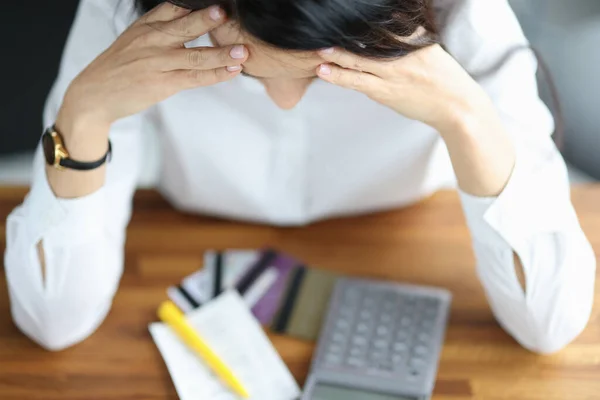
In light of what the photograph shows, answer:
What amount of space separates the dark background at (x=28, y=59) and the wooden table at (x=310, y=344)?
24 centimetres

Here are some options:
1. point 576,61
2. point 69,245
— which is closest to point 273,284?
point 69,245

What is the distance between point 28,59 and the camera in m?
1.25

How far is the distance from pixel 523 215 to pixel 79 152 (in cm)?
52

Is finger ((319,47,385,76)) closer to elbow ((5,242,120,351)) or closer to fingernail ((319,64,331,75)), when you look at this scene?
fingernail ((319,64,331,75))

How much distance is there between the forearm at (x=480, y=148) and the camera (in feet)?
2.80

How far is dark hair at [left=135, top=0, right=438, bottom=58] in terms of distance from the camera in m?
0.63

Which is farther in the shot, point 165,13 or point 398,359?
point 398,359

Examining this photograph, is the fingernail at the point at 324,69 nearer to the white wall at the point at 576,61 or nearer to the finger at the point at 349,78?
the finger at the point at 349,78

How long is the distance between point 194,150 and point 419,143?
1.00 ft

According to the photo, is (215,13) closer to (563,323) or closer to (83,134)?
(83,134)

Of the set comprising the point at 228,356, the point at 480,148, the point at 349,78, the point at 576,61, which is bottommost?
the point at 228,356

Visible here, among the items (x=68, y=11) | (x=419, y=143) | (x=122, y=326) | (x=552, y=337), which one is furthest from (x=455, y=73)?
(x=68, y=11)

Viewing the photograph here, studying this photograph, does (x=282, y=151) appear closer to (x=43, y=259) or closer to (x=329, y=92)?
(x=329, y=92)

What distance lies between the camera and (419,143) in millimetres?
1040
